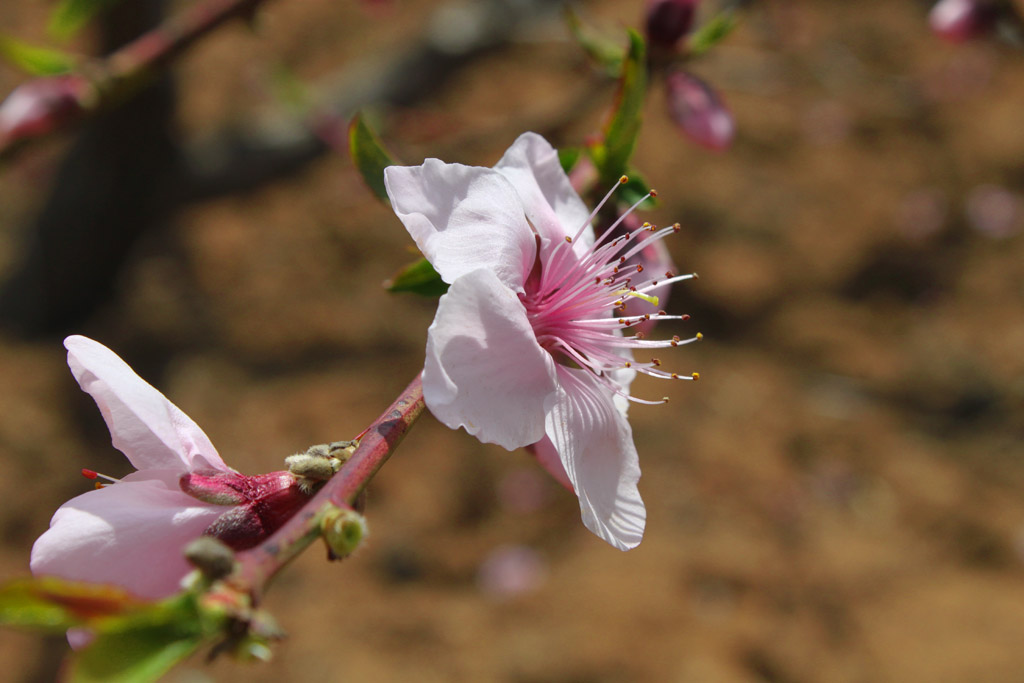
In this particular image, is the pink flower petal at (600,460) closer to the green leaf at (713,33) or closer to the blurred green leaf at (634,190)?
the blurred green leaf at (634,190)

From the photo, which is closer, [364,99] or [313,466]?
[313,466]

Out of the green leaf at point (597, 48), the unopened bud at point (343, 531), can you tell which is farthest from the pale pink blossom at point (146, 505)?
the green leaf at point (597, 48)

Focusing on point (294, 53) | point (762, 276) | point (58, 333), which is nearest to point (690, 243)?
A: point (762, 276)

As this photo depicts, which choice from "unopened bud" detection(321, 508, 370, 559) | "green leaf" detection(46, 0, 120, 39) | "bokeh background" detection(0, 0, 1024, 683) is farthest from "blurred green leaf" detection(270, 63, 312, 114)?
"unopened bud" detection(321, 508, 370, 559)

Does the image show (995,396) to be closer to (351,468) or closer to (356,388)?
(356,388)

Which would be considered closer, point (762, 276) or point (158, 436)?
point (158, 436)

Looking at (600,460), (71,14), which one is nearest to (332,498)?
(600,460)

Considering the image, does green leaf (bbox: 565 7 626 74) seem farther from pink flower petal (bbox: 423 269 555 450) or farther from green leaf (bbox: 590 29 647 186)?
pink flower petal (bbox: 423 269 555 450)

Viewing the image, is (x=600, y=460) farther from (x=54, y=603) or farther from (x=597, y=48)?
(x=597, y=48)
